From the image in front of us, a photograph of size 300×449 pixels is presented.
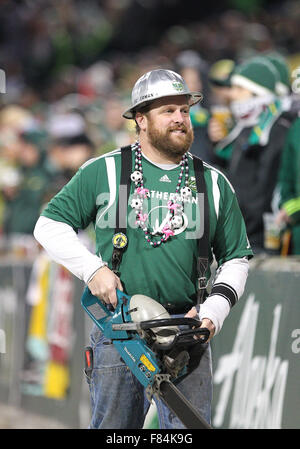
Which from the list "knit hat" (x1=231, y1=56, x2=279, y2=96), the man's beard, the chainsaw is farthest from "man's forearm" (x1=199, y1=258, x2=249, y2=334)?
"knit hat" (x1=231, y1=56, x2=279, y2=96)

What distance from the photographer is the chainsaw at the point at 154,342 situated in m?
4.34

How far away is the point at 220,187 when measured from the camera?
15.8ft

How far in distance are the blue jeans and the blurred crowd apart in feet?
6.60

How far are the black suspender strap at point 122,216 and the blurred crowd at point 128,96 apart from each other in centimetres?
146

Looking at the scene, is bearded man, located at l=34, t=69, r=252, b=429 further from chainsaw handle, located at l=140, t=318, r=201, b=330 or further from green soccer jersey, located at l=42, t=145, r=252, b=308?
chainsaw handle, located at l=140, t=318, r=201, b=330

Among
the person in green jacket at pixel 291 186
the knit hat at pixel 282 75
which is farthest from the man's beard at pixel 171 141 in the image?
the knit hat at pixel 282 75

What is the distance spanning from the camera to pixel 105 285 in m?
→ 4.48

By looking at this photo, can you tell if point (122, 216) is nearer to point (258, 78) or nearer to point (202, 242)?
point (202, 242)

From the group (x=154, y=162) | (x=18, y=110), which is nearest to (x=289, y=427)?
(x=154, y=162)

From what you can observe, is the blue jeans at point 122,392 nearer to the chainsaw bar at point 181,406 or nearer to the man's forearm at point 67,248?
the chainsaw bar at point 181,406

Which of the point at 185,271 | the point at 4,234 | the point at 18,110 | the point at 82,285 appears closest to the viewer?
the point at 185,271

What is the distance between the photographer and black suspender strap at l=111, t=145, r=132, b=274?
15.2 ft
